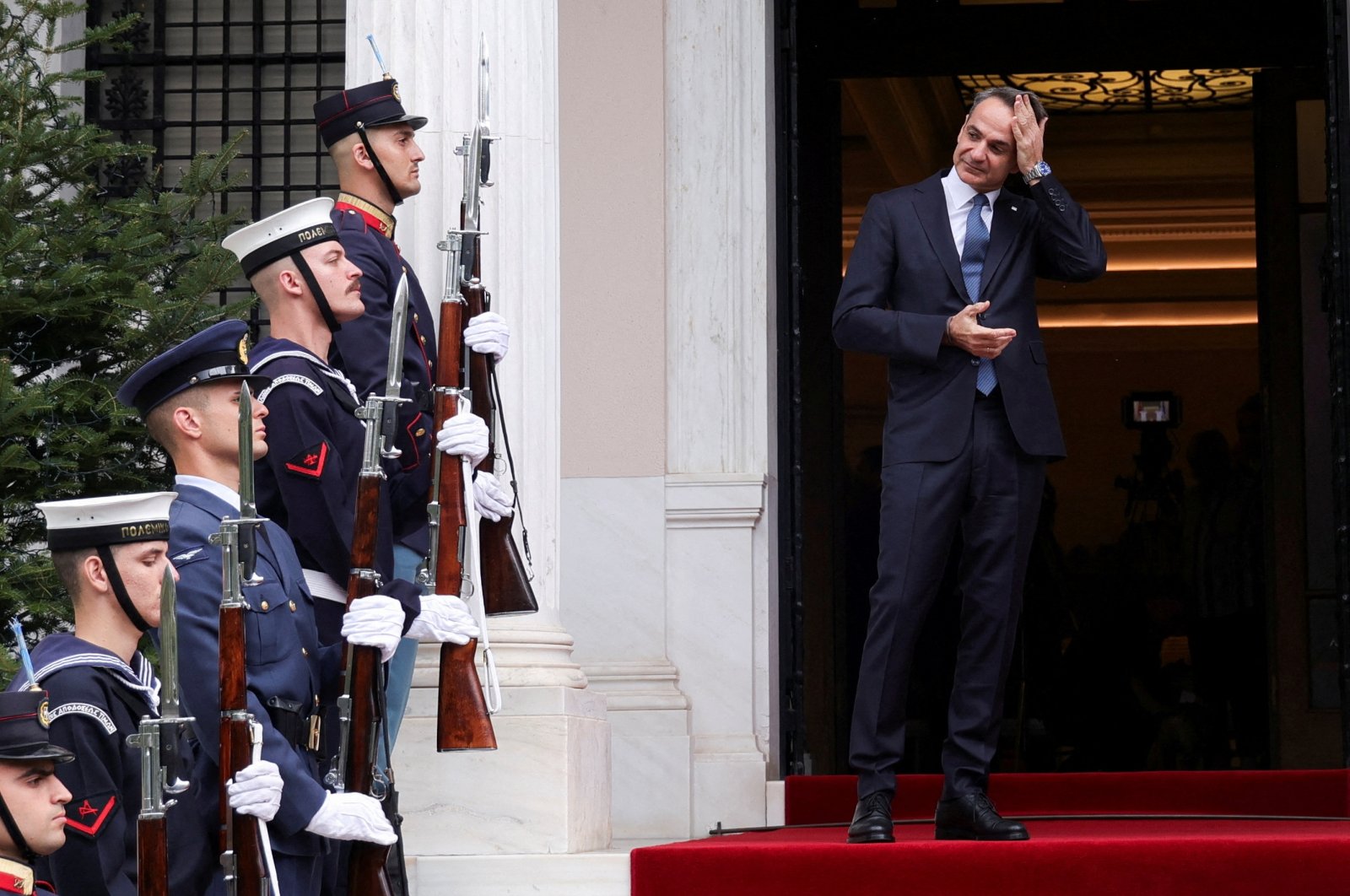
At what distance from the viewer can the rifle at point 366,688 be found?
458 centimetres

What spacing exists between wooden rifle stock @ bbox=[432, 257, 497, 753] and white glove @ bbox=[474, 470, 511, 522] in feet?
0.61

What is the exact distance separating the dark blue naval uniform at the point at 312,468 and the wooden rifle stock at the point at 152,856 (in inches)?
41.9

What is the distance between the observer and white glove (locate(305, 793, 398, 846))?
14.6ft

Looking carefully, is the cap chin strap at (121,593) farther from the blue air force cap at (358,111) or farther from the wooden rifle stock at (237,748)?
the blue air force cap at (358,111)

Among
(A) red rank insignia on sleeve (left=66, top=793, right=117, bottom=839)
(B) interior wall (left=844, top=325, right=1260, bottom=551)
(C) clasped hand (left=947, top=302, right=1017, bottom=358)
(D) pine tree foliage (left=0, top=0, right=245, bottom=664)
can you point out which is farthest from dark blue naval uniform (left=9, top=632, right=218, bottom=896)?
(B) interior wall (left=844, top=325, right=1260, bottom=551)

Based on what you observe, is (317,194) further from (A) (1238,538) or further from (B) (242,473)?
(A) (1238,538)

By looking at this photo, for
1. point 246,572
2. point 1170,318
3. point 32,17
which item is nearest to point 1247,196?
point 1170,318

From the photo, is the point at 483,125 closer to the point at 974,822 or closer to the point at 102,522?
the point at 102,522

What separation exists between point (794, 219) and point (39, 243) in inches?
127

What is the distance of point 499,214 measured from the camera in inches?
259

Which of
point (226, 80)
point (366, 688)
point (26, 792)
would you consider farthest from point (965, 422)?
point (226, 80)

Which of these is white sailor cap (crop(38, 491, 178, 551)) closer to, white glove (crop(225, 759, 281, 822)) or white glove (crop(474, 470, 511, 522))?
white glove (crop(225, 759, 281, 822))

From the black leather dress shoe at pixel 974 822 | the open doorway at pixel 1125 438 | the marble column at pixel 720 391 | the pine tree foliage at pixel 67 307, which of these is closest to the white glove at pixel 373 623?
the black leather dress shoe at pixel 974 822

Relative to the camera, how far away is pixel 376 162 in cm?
572
